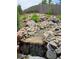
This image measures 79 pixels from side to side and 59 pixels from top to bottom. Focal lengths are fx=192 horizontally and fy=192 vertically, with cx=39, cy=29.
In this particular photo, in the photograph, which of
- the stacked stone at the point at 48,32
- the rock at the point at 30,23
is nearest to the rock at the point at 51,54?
the stacked stone at the point at 48,32

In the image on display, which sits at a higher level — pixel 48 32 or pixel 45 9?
pixel 45 9

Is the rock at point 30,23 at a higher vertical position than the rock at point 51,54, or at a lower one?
higher

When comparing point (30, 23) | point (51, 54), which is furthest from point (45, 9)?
point (51, 54)

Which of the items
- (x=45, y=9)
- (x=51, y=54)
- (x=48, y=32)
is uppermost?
(x=45, y=9)

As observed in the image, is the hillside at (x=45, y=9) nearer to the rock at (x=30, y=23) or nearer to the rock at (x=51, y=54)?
the rock at (x=30, y=23)

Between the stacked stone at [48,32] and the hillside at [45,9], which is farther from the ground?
the hillside at [45,9]

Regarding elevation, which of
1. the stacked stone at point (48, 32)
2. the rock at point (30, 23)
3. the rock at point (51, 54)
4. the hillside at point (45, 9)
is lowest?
the rock at point (51, 54)

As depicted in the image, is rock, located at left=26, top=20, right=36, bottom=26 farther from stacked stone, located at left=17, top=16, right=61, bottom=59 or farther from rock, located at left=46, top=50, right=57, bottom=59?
rock, located at left=46, top=50, right=57, bottom=59

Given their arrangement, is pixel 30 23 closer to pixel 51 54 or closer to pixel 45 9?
pixel 45 9

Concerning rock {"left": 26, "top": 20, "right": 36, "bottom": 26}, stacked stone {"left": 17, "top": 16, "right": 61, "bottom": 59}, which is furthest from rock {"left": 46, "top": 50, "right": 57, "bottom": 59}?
rock {"left": 26, "top": 20, "right": 36, "bottom": 26}

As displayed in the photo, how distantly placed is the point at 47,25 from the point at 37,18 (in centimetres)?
12
